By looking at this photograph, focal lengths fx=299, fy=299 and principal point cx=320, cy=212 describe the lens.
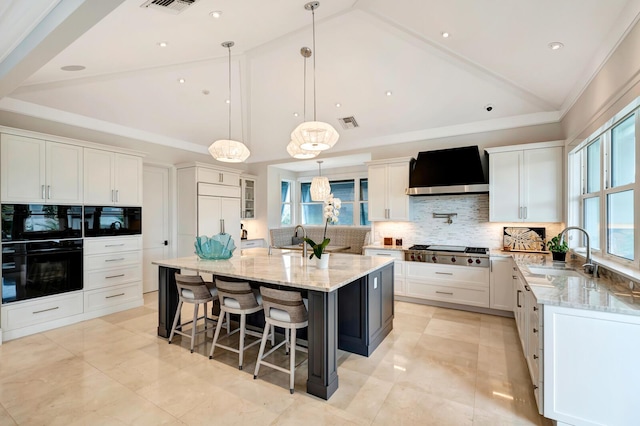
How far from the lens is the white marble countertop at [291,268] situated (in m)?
2.44

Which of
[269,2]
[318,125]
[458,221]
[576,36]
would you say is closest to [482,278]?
[458,221]

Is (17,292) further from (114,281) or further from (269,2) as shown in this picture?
(269,2)

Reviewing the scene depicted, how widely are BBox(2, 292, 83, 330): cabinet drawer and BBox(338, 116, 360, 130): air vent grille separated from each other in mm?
4680

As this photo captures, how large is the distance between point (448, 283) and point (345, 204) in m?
3.84

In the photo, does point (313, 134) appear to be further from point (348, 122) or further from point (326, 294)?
point (348, 122)

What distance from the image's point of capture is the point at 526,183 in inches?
163

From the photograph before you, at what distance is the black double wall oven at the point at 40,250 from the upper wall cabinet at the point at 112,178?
Result: 338mm

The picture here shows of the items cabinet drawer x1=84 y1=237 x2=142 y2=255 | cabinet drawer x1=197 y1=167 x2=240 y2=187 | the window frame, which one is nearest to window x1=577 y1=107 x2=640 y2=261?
the window frame

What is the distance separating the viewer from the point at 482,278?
13.9 feet

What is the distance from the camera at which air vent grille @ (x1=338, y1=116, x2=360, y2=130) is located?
16.8 feet

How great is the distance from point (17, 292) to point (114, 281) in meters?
1.05

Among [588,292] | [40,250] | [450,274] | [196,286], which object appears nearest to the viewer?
[588,292]

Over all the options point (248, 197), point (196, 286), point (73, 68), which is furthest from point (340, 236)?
point (73, 68)

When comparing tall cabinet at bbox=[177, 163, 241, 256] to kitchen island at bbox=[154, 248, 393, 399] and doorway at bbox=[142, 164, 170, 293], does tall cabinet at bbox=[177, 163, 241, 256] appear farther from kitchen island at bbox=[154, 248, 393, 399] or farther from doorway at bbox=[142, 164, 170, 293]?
kitchen island at bbox=[154, 248, 393, 399]
